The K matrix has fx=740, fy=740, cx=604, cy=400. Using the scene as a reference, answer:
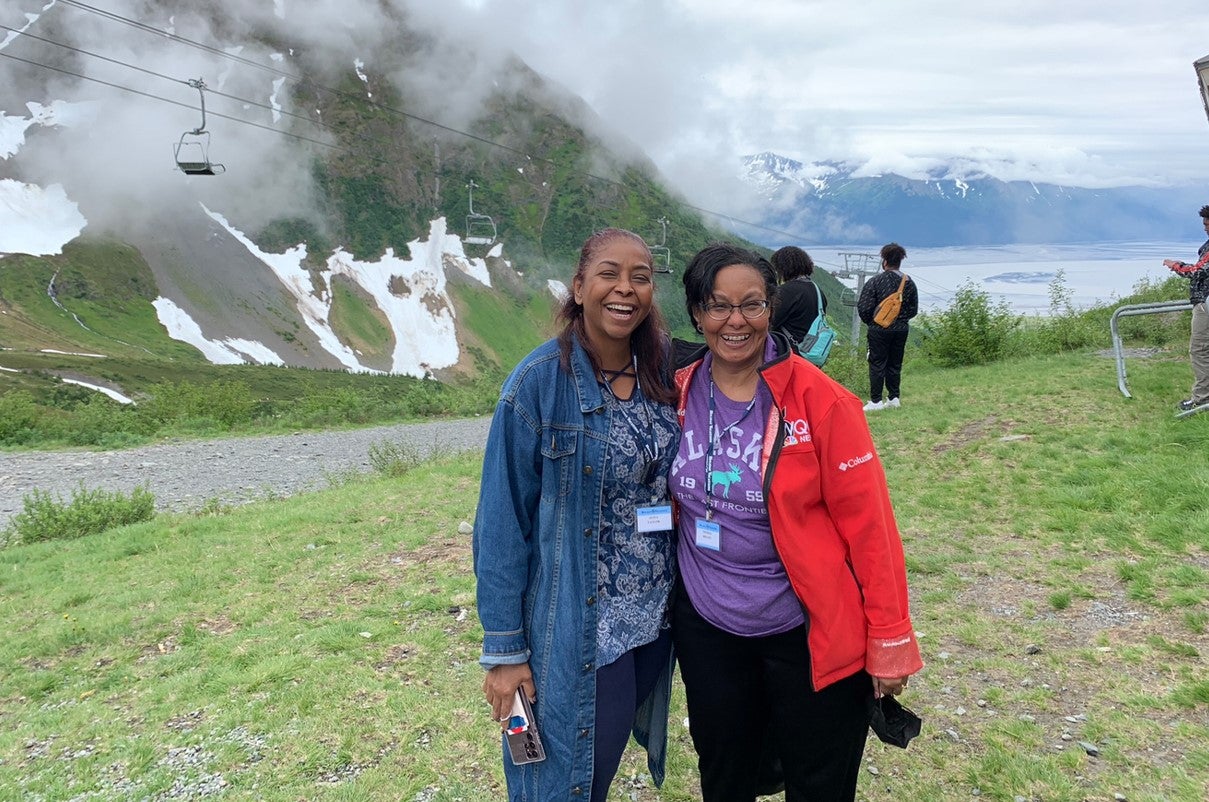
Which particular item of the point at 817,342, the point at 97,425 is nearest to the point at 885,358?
the point at 817,342

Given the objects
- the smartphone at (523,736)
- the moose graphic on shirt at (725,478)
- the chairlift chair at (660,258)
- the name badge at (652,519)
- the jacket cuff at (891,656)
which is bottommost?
the smartphone at (523,736)

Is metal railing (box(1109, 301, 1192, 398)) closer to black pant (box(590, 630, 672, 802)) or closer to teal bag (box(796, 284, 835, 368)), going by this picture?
teal bag (box(796, 284, 835, 368))

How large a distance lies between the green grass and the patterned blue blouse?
1468mm

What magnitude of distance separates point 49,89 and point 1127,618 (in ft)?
544

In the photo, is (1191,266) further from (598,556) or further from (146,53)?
(146,53)

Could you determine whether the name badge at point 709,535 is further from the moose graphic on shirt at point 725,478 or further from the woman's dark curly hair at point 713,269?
the woman's dark curly hair at point 713,269

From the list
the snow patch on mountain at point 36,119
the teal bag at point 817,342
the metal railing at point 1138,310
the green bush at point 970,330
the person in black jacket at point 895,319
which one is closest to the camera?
the teal bag at point 817,342

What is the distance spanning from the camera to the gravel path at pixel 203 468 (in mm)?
10820

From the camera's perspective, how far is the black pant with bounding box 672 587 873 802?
205 cm

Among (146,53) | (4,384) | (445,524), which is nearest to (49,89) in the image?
(146,53)

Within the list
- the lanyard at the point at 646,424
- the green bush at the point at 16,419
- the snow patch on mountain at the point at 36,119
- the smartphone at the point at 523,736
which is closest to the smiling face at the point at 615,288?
the lanyard at the point at 646,424

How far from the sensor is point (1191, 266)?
6.84 metres

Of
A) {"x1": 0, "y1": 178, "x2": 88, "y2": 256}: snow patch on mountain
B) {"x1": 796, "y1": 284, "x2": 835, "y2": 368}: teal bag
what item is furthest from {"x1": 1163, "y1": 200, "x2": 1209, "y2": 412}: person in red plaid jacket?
{"x1": 0, "y1": 178, "x2": 88, "y2": 256}: snow patch on mountain

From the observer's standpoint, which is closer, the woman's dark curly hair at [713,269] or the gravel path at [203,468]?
the woman's dark curly hair at [713,269]
